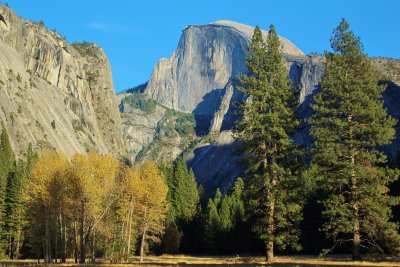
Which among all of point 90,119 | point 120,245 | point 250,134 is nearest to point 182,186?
point 120,245

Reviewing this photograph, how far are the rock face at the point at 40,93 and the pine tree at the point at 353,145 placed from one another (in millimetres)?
98372

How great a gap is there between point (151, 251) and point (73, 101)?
106349 millimetres

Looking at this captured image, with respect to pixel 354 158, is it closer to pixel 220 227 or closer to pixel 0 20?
pixel 220 227

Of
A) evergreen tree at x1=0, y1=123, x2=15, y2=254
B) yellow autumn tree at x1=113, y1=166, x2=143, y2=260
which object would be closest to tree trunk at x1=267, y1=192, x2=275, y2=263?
yellow autumn tree at x1=113, y1=166, x2=143, y2=260

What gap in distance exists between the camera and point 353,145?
122ft

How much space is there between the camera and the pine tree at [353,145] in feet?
117

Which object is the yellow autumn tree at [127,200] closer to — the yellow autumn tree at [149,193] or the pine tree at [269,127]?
the yellow autumn tree at [149,193]

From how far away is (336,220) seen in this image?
117 feet

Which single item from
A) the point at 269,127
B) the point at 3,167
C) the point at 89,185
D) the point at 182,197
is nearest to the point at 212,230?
the point at 182,197

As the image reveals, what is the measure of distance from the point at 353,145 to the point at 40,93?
438 feet

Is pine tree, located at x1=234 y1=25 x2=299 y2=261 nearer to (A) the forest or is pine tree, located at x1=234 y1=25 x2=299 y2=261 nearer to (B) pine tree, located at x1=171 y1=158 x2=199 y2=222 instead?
(A) the forest

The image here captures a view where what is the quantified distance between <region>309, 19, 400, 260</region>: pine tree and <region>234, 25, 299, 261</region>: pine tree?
2.27 meters

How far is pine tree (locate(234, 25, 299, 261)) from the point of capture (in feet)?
121

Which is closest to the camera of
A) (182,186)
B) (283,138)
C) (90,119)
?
(283,138)
